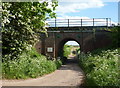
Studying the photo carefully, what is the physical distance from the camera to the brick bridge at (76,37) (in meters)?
22.0

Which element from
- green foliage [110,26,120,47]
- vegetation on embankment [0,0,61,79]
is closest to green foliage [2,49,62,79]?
vegetation on embankment [0,0,61,79]

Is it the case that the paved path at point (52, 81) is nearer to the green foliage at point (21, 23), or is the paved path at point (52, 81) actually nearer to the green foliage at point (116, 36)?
the green foliage at point (21, 23)

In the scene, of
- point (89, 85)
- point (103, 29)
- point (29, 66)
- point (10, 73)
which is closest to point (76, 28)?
point (103, 29)

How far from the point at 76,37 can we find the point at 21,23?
11559 mm

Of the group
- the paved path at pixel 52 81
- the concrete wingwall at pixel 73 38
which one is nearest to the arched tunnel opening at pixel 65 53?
the concrete wingwall at pixel 73 38

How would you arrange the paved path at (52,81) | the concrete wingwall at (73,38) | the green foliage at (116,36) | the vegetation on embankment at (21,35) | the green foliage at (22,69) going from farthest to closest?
the concrete wingwall at (73,38)
the green foliage at (116,36)
the green foliage at (22,69)
the vegetation on embankment at (21,35)
the paved path at (52,81)

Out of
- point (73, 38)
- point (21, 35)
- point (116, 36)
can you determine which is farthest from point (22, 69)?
point (73, 38)

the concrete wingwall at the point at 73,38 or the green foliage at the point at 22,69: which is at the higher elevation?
the concrete wingwall at the point at 73,38

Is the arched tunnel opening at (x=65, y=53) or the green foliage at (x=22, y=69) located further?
the arched tunnel opening at (x=65, y=53)

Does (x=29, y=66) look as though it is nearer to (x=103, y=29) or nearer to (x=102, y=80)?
(x=102, y=80)

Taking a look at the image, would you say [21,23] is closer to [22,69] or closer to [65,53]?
[22,69]

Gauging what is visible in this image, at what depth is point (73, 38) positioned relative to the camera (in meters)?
22.5

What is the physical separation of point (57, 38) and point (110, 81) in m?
15.7

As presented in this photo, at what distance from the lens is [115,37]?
762 inches
